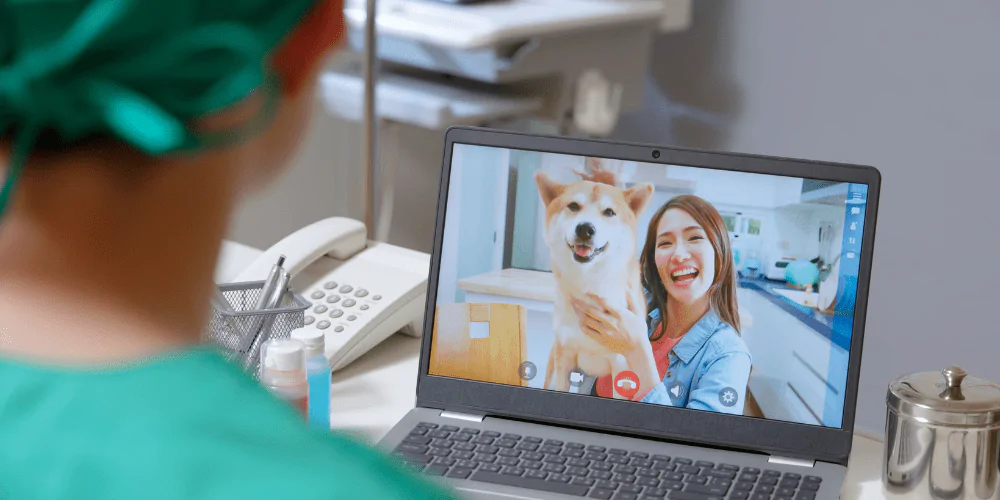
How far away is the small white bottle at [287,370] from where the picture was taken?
1045mm

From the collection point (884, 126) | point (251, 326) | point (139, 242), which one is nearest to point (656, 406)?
point (251, 326)

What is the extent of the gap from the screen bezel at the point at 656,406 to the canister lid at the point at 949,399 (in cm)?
6

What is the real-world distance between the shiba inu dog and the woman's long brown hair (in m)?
0.01

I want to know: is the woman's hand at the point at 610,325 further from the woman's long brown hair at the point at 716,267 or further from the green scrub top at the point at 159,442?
the green scrub top at the point at 159,442

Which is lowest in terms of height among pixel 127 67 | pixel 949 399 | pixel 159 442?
pixel 949 399

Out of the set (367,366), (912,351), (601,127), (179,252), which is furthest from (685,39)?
(179,252)

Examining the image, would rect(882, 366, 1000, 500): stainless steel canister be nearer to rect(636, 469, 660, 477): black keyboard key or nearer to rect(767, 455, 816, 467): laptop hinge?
rect(767, 455, 816, 467): laptop hinge

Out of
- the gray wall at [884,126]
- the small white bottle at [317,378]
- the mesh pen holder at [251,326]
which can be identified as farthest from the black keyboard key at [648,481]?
the gray wall at [884,126]

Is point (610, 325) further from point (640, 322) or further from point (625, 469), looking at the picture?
point (625, 469)

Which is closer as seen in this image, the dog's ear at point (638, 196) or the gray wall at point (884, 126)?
the dog's ear at point (638, 196)

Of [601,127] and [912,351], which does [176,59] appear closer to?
[601,127]

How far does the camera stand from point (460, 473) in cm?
102

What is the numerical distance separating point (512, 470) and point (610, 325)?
0.17m

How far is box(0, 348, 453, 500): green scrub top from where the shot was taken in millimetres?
303
